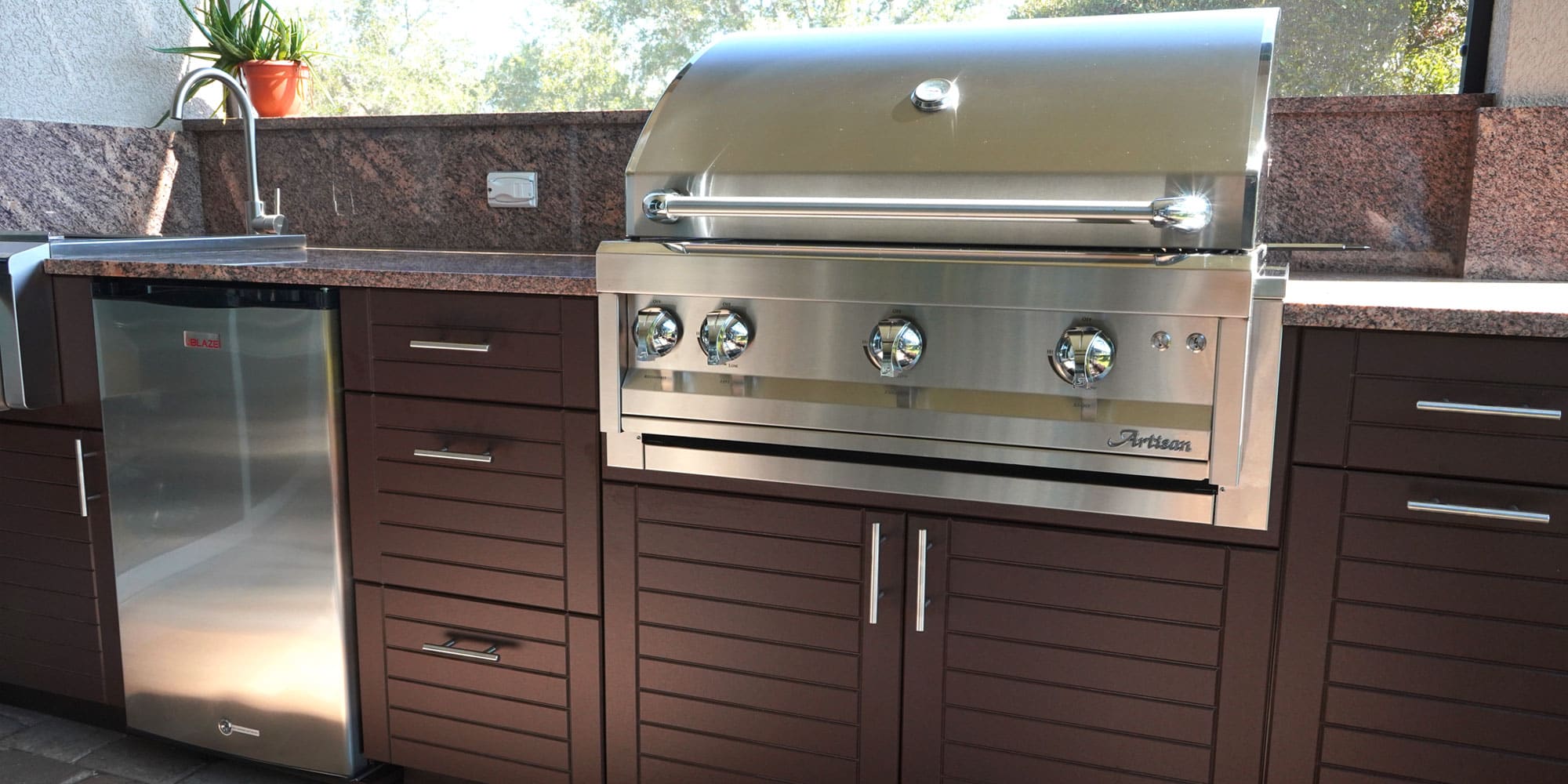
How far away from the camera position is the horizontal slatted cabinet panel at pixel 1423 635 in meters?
1.19

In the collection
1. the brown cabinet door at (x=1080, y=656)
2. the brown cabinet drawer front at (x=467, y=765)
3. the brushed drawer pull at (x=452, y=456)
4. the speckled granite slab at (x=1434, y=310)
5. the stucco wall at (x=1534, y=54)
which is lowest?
the brown cabinet drawer front at (x=467, y=765)

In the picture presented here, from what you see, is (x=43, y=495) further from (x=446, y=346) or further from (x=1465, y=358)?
(x=1465, y=358)

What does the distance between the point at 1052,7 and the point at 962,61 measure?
1.91 feet

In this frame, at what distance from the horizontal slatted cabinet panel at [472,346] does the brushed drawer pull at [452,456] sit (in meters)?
0.08

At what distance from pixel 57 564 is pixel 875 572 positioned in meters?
1.46

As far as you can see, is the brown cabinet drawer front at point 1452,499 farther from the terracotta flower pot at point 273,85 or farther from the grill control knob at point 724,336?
the terracotta flower pot at point 273,85

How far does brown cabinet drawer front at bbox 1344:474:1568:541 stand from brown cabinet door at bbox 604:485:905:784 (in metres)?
0.54

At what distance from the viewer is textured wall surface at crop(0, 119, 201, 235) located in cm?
222

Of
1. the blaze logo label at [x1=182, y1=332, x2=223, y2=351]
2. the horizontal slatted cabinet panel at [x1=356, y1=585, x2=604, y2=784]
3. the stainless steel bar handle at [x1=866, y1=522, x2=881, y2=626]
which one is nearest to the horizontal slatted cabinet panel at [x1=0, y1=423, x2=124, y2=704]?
the blaze logo label at [x1=182, y1=332, x2=223, y2=351]

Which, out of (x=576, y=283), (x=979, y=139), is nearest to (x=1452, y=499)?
(x=979, y=139)

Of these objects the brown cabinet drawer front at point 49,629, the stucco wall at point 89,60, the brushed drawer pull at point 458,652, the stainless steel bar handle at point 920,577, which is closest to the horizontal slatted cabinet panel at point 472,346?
the brushed drawer pull at point 458,652

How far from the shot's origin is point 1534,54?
1.65 metres

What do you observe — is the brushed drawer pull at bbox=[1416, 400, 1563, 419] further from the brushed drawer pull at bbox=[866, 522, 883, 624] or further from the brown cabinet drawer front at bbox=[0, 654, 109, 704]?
the brown cabinet drawer front at bbox=[0, 654, 109, 704]

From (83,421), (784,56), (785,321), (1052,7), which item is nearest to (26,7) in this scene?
(83,421)
